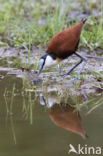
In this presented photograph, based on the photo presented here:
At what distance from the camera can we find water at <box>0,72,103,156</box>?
3.31m

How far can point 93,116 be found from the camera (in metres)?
3.98

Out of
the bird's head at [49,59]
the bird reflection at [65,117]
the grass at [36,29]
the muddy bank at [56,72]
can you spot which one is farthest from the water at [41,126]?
the grass at [36,29]

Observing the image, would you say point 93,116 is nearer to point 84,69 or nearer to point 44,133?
point 44,133

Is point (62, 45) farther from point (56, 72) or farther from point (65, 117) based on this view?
point (65, 117)

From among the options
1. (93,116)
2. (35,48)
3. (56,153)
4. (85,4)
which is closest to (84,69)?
(35,48)

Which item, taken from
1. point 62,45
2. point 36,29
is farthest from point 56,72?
point 36,29

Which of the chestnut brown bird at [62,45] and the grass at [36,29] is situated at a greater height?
the chestnut brown bird at [62,45]

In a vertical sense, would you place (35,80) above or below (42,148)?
below

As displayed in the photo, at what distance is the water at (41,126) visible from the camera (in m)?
3.31

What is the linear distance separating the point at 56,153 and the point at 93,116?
0.89 meters

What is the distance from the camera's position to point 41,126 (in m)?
3.75

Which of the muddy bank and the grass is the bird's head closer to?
the muddy bank

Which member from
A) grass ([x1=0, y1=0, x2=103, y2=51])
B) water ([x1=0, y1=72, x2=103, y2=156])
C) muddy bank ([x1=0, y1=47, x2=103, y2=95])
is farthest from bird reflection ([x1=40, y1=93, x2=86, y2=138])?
grass ([x1=0, y1=0, x2=103, y2=51])

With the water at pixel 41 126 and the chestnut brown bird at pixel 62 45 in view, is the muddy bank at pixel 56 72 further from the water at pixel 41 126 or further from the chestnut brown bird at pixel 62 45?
the water at pixel 41 126
